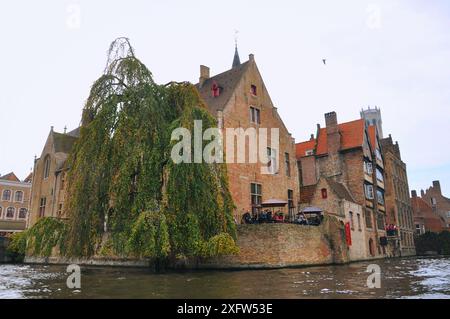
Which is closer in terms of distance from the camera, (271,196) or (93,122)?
(93,122)

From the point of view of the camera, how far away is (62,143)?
36.8m

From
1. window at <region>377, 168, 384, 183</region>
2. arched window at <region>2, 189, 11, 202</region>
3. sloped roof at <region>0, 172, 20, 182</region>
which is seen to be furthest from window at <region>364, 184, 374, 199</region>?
sloped roof at <region>0, 172, 20, 182</region>

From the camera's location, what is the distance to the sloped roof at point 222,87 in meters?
25.8

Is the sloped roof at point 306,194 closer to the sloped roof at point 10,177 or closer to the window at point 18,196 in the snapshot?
the window at point 18,196

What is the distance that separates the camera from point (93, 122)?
15188 mm

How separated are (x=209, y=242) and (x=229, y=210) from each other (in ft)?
6.70

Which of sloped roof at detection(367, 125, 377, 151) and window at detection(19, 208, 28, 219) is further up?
sloped roof at detection(367, 125, 377, 151)

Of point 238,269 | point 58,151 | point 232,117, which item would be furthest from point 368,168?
point 58,151

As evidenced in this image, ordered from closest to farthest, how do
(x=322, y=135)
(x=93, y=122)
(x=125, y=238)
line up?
(x=125, y=238) → (x=93, y=122) → (x=322, y=135)

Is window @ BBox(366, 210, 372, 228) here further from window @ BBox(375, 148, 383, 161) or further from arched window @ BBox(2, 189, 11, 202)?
arched window @ BBox(2, 189, 11, 202)

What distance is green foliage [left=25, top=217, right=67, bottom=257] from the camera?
1506cm

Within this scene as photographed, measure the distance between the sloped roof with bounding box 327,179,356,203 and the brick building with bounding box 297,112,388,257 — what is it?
0.77 meters

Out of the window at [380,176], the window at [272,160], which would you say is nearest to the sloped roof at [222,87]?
the window at [272,160]
